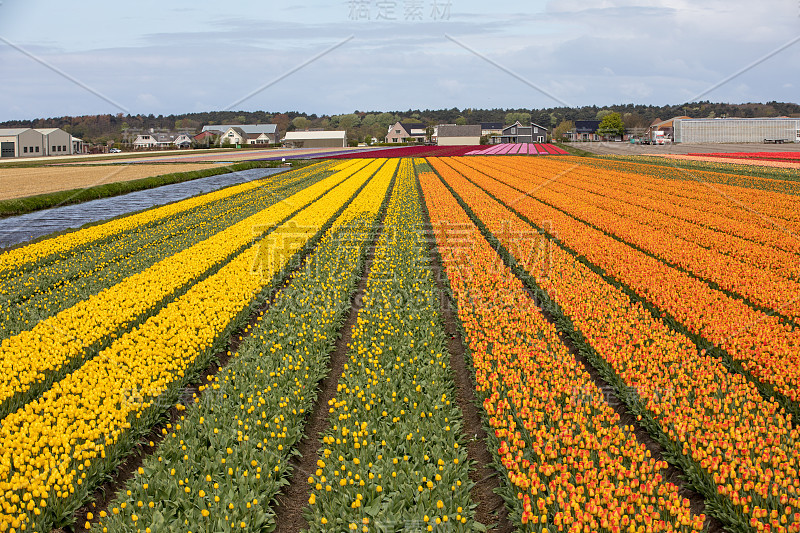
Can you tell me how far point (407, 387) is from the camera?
8.41 metres

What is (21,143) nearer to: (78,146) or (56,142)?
(56,142)

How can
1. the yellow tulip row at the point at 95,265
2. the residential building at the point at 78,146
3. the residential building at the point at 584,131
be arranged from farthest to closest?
the residential building at the point at 584,131 < the residential building at the point at 78,146 < the yellow tulip row at the point at 95,265

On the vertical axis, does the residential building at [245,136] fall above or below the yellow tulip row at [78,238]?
above

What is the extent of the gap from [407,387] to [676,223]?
15.5 meters

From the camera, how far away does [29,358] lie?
A: 945 cm

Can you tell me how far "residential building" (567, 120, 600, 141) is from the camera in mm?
163238

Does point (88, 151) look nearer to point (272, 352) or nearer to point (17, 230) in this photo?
point (17, 230)

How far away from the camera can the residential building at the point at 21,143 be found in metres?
110

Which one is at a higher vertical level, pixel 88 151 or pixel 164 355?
pixel 88 151

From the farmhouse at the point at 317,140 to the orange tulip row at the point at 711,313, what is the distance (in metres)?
123

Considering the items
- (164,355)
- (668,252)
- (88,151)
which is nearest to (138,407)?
(164,355)

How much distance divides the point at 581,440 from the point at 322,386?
412cm

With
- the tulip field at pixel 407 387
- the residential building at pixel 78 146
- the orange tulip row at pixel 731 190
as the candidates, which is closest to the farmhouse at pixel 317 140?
the residential building at pixel 78 146

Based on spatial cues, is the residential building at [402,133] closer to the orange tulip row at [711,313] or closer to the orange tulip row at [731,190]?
the orange tulip row at [731,190]
